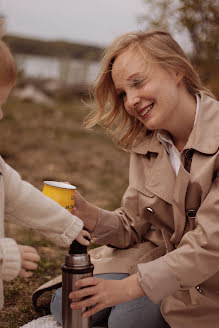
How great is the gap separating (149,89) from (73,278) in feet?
3.03

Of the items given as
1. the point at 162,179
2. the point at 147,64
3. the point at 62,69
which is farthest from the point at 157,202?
the point at 62,69

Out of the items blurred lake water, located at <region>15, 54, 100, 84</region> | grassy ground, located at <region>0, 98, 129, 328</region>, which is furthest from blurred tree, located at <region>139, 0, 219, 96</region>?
blurred lake water, located at <region>15, 54, 100, 84</region>

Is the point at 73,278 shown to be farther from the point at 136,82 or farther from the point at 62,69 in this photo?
the point at 62,69

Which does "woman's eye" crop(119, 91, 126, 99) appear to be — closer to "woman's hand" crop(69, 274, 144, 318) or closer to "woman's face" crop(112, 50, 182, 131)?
"woman's face" crop(112, 50, 182, 131)

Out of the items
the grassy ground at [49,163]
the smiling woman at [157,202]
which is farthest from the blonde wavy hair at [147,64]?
the grassy ground at [49,163]

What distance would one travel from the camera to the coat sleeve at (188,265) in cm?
196

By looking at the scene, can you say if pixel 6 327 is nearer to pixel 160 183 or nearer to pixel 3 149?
pixel 160 183

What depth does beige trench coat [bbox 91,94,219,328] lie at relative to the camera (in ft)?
6.54

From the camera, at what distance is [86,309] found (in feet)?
6.67

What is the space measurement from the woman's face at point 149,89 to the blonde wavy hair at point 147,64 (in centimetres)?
4

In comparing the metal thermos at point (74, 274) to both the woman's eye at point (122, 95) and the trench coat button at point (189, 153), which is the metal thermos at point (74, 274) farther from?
the woman's eye at point (122, 95)

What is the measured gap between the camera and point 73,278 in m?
2.01

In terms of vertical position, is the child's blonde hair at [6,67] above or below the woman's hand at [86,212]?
above

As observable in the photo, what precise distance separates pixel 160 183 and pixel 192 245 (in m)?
0.40
